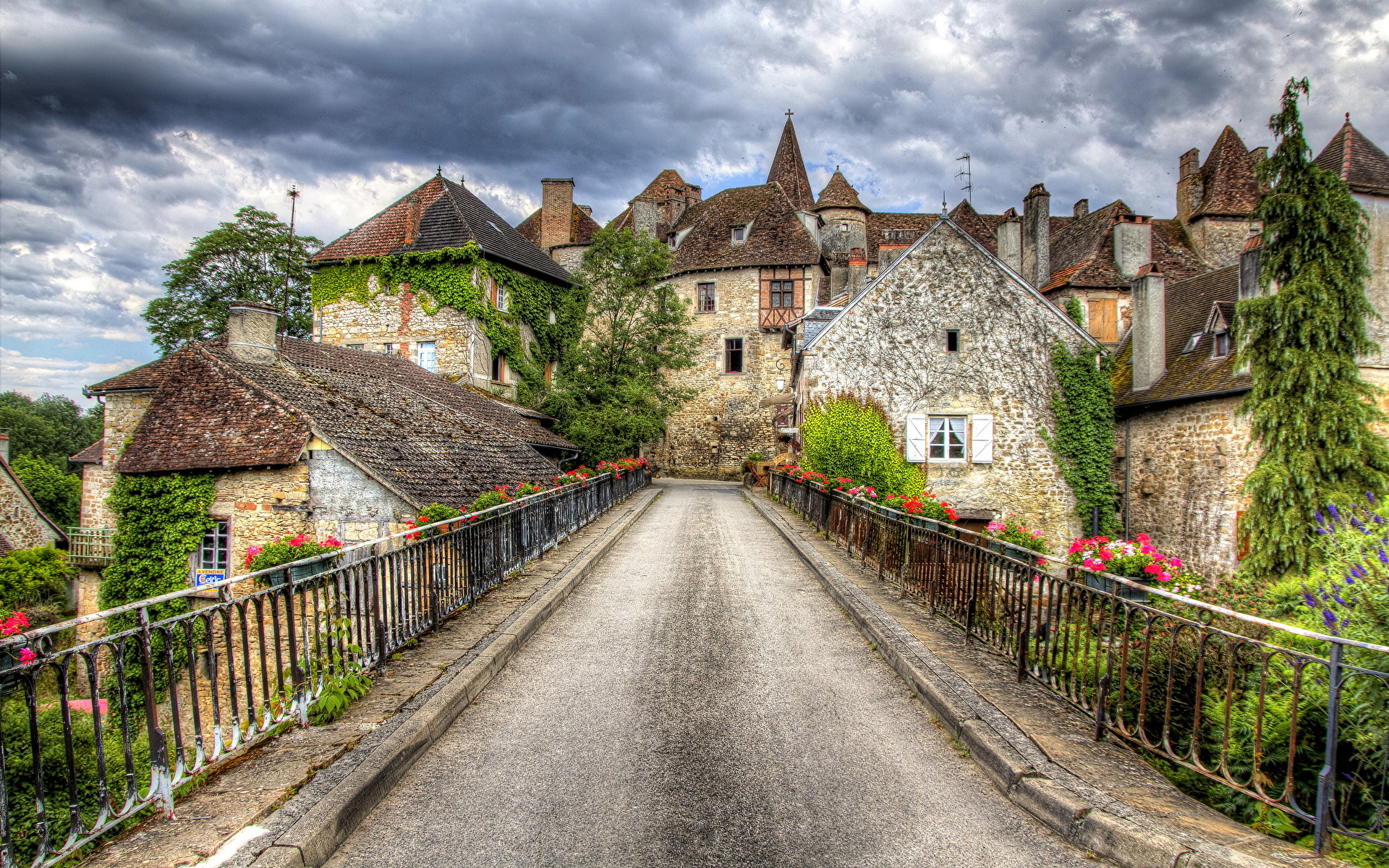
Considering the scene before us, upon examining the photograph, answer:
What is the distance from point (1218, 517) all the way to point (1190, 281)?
8976 mm

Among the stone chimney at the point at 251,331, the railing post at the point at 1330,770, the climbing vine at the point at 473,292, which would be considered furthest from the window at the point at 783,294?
the railing post at the point at 1330,770

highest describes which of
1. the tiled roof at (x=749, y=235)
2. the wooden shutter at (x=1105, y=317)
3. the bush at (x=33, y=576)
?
the tiled roof at (x=749, y=235)

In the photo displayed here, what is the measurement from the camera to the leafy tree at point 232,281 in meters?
36.2

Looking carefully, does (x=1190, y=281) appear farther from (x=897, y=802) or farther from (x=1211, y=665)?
(x=897, y=802)

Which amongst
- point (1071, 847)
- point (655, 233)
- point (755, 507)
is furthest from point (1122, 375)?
point (655, 233)

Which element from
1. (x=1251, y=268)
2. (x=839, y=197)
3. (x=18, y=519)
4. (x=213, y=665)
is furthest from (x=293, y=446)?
(x=839, y=197)

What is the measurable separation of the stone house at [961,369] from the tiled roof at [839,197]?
69.1 ft

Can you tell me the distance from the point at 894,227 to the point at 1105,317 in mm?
20301

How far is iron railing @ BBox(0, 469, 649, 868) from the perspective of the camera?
3164 millimetres

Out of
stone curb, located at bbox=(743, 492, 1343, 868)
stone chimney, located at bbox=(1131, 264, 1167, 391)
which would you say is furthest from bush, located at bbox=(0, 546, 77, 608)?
stone chimney, located at bbox=(1131, 264, 1167, 391)

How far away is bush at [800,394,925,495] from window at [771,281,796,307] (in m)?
17.4

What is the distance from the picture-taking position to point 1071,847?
3.72 meters

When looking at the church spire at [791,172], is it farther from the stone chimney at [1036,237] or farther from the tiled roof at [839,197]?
the stone chimney at [1036,237]

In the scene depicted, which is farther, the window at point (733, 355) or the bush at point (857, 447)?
the window at point (733, 355)
